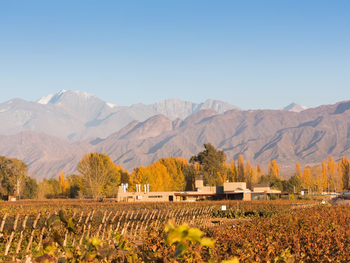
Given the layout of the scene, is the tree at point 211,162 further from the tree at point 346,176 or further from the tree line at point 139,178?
the tree at point 346,176

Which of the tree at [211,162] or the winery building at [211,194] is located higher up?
the tree at [211,162]

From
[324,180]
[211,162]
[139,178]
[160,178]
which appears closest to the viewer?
[139,178]

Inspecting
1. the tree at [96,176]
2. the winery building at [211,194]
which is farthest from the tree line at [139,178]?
the winery building at [211,194]

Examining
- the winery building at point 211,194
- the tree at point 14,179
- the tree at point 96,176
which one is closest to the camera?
the winery building at point 211,194

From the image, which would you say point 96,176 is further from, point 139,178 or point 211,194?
point 211,194

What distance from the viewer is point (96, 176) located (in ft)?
297

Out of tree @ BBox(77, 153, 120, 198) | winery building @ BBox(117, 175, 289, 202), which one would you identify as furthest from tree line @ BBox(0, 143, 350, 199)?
winery building @ BBox(117, 175, 289, 202)

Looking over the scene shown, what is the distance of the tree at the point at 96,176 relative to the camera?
8900 cm

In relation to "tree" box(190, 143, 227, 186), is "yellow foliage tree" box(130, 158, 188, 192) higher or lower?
lower

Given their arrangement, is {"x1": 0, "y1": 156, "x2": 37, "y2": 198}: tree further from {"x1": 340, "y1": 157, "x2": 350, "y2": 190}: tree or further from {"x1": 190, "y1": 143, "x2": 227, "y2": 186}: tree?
{"x1": 340, "y1": 157, "x2": 350, "y2": 190}: tree

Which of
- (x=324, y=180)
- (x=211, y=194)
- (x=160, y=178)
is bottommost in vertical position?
(x=211, y=194)

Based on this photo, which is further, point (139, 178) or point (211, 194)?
point (139, 178)

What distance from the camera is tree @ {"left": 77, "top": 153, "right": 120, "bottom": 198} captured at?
292 ft

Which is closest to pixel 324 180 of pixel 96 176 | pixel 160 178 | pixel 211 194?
pixel 160 178
